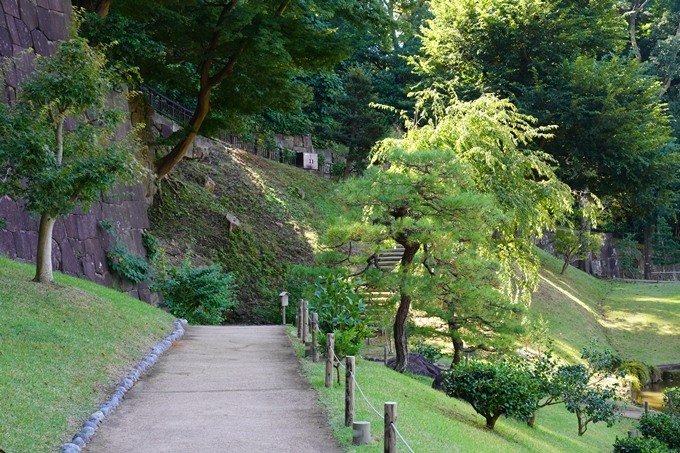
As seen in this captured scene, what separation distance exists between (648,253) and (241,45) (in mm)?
35779

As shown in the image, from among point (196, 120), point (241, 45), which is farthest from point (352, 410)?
point (196, 120)

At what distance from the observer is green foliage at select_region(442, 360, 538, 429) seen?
1055 centimetres

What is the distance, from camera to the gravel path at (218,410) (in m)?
6.53

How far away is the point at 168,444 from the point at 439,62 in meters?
27.3

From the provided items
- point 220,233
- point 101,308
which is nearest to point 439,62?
point 220,233

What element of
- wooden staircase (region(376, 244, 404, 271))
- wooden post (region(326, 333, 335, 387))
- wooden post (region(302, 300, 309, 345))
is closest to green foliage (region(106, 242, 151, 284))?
wooden post (region(302, 300, 309, 345))

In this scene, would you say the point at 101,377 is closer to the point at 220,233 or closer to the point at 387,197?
the point at 387,197

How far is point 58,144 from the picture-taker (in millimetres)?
11516

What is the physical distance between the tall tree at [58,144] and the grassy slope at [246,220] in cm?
986

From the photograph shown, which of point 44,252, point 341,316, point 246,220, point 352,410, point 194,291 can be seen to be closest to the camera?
point 352,410

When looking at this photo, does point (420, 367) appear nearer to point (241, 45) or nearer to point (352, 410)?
point (352, 410)

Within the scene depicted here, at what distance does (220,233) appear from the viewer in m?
24.1

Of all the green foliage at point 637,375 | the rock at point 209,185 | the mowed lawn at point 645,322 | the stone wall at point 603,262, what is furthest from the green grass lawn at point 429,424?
the stone wall at point 603,262

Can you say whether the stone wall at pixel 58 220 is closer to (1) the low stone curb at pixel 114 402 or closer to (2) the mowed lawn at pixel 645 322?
(1) the low stone curb at pixel 114 402
